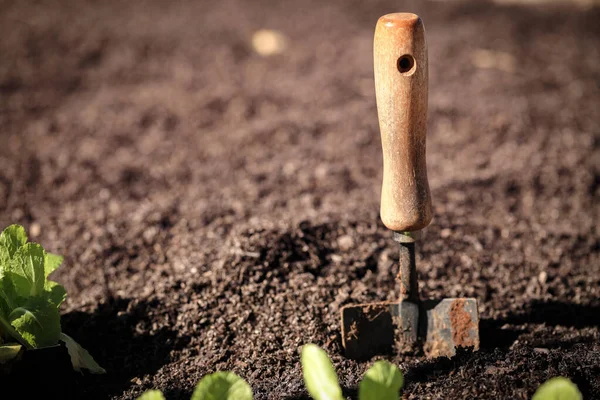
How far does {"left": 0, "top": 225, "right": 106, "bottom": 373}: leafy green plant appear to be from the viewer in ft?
5.36

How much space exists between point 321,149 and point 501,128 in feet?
3.89

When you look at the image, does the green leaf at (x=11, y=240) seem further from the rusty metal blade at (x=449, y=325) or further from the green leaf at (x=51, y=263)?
the rusty metal blade at (x=449, y=325)

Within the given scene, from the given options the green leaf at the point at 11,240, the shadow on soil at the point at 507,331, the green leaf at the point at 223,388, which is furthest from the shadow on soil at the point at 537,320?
the green leaf at the point at 11,240

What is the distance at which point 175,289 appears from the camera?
215 centimetres

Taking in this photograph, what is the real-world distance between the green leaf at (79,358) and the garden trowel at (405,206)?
790 mm

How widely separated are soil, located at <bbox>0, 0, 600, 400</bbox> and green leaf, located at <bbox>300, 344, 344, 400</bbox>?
0.31 m

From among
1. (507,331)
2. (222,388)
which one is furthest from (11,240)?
(507,331)

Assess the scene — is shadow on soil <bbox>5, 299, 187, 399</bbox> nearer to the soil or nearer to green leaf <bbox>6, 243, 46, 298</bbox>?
the soil

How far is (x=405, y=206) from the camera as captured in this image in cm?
171

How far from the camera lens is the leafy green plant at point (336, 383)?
1.31 m

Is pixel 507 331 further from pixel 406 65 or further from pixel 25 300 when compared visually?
pixel 25 300

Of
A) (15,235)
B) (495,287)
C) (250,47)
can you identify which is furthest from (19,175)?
(495,287)

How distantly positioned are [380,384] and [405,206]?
1.91 feet

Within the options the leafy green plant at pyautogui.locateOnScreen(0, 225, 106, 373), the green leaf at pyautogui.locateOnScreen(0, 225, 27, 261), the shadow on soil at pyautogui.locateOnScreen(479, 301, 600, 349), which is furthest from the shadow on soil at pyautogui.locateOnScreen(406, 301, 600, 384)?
the green leaf at pyautogui.locateOnScreen(0, 225, 27, 261)
